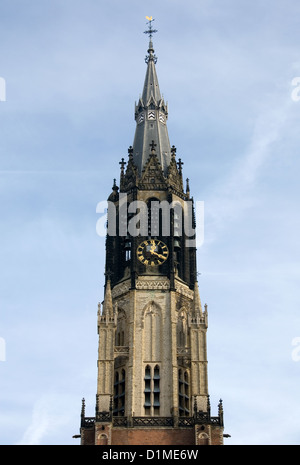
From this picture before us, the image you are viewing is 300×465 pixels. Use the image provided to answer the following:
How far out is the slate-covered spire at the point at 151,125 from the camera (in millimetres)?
111375

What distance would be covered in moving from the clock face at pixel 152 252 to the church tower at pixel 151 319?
4.4 inches

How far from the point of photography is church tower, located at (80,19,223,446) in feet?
291

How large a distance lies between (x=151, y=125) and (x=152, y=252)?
21.1 m

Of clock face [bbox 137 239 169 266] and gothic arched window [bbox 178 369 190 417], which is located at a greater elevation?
clock face [bbox 137 239 169 266]

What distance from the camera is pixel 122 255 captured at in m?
103

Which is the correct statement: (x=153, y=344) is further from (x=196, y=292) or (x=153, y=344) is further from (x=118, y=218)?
(x=118, y=218)

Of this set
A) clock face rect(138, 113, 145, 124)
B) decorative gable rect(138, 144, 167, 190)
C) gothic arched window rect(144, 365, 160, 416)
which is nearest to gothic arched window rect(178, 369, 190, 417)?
gothic arched window rect(144, 365, 160, 416)

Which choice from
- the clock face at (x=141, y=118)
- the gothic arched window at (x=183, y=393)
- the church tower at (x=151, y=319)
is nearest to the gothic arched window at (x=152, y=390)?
the church tower at (x=151, y=319)

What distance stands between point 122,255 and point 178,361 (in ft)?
50.3

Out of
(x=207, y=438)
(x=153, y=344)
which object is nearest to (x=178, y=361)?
(x=153, y=344)

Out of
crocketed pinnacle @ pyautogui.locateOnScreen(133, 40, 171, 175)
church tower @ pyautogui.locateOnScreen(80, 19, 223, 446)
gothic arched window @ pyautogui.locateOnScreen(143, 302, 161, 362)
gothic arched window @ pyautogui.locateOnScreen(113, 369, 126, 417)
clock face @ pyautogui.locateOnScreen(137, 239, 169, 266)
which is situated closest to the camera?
church tower @ pyautogui.locateOnScreen(80, 19, 223, 446)

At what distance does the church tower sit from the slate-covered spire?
184mm

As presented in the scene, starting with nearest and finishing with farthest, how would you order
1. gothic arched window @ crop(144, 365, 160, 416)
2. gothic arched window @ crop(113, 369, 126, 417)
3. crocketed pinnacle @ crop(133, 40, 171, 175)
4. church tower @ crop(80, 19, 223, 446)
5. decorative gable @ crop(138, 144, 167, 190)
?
church tower @ crop(80, 19, 223, 446)
gothic arched window @ crop(144, 365, 160, 416)
gothic arched window @ crop(113, 369, 126, 417)
decorative gable @ crop(138, 144, 167, 190)
crocketed pinnacle @ crop(133, 40, 171, 175)

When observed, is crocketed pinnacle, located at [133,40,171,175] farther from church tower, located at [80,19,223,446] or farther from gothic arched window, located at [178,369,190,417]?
gothic arched window, located at [178,369,190,417]
